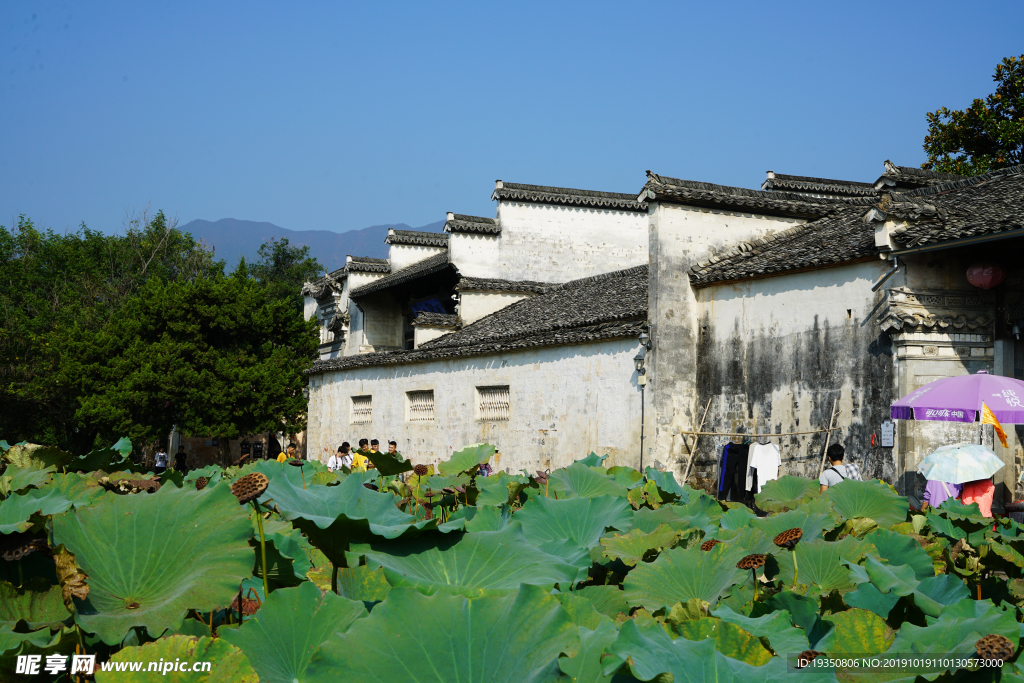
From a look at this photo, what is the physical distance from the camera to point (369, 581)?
142 centimetres

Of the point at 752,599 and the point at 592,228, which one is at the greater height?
the point at 592,228

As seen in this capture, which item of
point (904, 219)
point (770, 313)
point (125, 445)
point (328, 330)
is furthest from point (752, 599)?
point (328, 330)

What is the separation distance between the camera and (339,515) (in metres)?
1.45

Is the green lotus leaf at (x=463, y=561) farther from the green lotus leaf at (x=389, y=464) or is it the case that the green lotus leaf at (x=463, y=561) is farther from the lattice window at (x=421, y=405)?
the lattice window at (x=421, y=405)

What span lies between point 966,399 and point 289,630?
25.4ft

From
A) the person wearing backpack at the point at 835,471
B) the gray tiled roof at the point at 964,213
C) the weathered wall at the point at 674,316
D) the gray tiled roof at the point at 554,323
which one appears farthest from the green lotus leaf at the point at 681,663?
the gray tiled roof at the point at 554,323

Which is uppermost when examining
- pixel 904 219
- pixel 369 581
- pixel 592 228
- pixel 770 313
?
pixel 592 228

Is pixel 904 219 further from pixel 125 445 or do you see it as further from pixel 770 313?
pixel 125 445

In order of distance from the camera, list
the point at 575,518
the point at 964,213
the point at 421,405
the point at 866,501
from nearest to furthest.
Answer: the point at 575,518, the point at 866,501, the point at 964,213, the point at 421,405

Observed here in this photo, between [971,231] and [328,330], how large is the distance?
20801 millimetres

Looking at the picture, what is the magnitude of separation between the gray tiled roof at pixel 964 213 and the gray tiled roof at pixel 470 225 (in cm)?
1104

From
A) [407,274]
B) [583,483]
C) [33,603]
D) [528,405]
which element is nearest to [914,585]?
[583,483]

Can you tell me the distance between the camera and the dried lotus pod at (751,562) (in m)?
1.78

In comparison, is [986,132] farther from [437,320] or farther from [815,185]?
[437,320]
